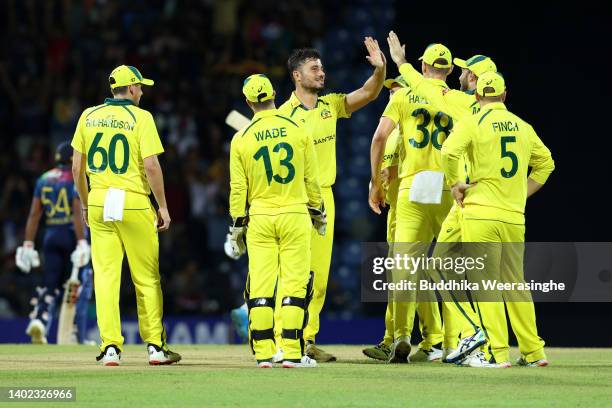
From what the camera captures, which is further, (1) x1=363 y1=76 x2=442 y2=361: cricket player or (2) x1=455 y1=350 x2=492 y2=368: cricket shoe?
(1) x1=363 y1=76 x2=442 y2=361: cricket player

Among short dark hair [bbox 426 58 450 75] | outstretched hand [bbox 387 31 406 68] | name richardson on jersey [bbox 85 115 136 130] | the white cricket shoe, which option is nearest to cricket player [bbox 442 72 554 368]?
short dark hair [bbox 426 58 450 75]

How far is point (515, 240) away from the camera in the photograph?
10.9 m

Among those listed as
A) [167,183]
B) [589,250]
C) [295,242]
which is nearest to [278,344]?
[295,242]

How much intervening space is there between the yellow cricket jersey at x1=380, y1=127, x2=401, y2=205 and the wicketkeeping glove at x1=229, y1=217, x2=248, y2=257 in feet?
6.17

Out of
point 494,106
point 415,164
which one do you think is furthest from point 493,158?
point 415,164

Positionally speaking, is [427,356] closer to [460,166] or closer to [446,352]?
[446,352]

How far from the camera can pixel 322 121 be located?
458 inches

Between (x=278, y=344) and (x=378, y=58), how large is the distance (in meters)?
2.61

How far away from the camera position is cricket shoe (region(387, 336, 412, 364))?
1155cm

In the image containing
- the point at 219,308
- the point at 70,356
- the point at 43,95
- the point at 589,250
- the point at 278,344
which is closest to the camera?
the point at 278,344

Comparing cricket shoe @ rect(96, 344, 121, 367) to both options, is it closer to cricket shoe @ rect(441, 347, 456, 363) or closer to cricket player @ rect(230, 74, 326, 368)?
cricket player @ rect(230, 74, 326, 368)

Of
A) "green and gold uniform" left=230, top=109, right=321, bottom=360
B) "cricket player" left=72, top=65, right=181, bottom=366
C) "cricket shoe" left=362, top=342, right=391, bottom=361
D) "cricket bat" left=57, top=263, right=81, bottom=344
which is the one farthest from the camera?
"cricket bat" left=57, top=263, right=81, bottom=344

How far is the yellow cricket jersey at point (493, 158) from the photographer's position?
1077cm

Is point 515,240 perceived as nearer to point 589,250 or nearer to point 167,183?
point 589,250
